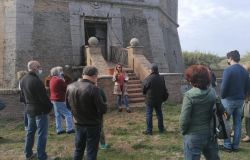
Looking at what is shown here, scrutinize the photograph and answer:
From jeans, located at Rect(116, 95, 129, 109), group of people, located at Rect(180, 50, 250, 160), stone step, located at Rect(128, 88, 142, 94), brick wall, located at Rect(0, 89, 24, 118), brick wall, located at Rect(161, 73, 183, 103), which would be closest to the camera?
group of people, located at Rect(180, 50, 250, 160)

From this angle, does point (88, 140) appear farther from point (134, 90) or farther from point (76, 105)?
point (134, 90)

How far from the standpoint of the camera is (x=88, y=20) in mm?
19203

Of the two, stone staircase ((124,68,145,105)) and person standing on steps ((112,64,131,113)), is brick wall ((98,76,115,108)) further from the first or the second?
stone staircase ((124,68,145,105))

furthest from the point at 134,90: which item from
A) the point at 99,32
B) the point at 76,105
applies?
the point at 76,105

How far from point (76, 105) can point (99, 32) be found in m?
14.8

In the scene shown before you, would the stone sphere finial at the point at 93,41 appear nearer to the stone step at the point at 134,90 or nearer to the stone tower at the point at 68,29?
the stone tower at the point at 68,29

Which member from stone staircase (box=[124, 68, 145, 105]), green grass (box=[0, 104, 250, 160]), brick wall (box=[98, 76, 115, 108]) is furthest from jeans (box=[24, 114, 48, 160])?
stone staircase (box=[124, 68, 145, 105])

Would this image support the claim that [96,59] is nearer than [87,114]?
No

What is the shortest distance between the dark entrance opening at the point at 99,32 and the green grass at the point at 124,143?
345 inches

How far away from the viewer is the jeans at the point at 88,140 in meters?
5.56

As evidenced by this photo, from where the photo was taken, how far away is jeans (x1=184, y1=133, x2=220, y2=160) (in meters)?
4.81

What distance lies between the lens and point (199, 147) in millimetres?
4824

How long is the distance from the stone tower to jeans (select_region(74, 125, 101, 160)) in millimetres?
11877

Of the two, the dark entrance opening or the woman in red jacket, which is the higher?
the dark entrance opening
